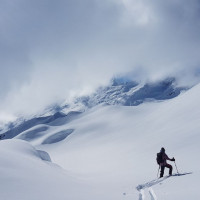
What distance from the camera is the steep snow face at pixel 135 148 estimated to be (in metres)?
16.9

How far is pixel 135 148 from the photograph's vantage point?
5975 centimetres

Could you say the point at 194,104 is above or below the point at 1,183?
above

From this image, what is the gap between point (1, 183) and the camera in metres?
12.6

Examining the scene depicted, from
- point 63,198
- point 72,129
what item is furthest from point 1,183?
point 72,129

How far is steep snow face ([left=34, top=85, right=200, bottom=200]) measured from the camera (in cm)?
1694

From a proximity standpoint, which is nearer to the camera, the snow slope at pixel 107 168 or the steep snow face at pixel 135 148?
the snow slope at pixel 107 168

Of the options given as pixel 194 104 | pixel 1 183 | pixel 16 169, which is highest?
pixel 194 104

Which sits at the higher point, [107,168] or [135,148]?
[135,148]

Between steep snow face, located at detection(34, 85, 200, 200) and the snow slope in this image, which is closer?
the snow slope

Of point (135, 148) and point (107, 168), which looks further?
point (135, 148)

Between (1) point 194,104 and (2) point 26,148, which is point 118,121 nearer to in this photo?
(1) point 194,104

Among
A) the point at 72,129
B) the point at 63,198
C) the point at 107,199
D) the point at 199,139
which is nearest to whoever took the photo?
the point at 63,198

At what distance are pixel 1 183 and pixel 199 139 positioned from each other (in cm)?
3208

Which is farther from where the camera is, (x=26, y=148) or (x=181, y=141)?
(x=181, y=141)
